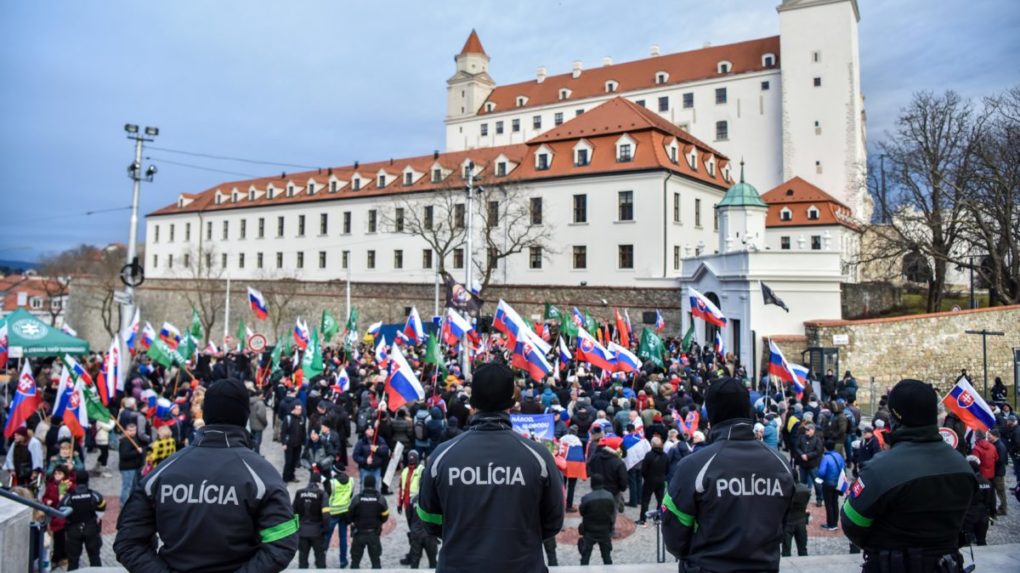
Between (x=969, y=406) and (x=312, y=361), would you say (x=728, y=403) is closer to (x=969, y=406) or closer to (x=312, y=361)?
(x=969, y=406)

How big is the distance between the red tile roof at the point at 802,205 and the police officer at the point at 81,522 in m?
51.6

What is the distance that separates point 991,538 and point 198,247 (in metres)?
69.9

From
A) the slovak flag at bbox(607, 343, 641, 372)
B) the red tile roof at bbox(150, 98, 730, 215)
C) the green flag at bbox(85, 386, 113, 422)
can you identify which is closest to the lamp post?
the green flag at bbox(85, 386, 113, 422)

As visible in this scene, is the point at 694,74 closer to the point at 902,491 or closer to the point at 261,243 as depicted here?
the point at 261,243

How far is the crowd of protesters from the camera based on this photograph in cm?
834

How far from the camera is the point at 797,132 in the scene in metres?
56.9

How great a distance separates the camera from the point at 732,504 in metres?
3.41

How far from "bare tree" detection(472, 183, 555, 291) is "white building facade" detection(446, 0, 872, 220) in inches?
865

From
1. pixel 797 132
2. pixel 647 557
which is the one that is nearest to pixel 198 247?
pixel 797 132

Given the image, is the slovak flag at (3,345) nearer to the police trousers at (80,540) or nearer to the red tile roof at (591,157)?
the police trousers at (80,540)

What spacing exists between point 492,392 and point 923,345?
85.3ft

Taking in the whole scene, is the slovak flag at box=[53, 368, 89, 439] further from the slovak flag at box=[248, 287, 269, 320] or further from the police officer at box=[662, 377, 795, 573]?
the slovak flag at box=[248, 287, 269, 320]

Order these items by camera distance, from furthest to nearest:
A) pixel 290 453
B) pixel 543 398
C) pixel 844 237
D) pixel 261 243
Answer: pixel 261 243, pixel 844 237, pixel 543 398, pixel 290 453

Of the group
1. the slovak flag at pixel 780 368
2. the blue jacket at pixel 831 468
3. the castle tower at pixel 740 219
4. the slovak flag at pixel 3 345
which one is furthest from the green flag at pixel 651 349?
the slovak flag at pixel 3 345
